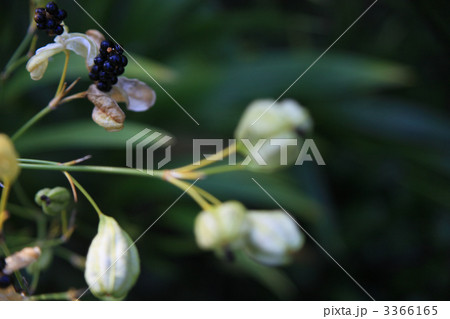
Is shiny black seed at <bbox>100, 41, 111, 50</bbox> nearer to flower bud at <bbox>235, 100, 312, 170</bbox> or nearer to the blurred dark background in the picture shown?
flower bud at <bbox>235, 100, 312, 170</bbox>

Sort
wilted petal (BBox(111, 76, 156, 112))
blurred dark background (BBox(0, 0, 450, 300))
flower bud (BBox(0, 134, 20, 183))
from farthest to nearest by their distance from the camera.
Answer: blurred dark background (BBox(0, 0, 450, 300)), wilted petal (BBox(111, 76, 156, 112)), flower bud (BBox(0, 134, 20, 183))

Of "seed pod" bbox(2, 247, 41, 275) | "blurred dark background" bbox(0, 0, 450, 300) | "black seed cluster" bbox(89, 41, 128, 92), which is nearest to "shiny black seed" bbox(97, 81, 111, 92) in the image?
"black seed cluster" bbox(89, 41, 128, 92)

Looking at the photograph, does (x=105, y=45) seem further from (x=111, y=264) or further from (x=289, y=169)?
(x=289, y=169)

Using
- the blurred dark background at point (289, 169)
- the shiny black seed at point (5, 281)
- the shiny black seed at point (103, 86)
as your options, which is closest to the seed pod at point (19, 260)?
the shiny black seed at point (5, 281)

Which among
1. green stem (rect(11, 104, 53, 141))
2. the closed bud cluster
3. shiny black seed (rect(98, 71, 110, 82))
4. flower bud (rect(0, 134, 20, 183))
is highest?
shiny black seed (rect(98, 71, 110, 82))

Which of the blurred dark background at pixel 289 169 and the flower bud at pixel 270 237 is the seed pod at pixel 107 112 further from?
the blurred dark background at pixel 289 169

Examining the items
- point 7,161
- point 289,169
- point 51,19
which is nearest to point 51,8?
point 51,19
